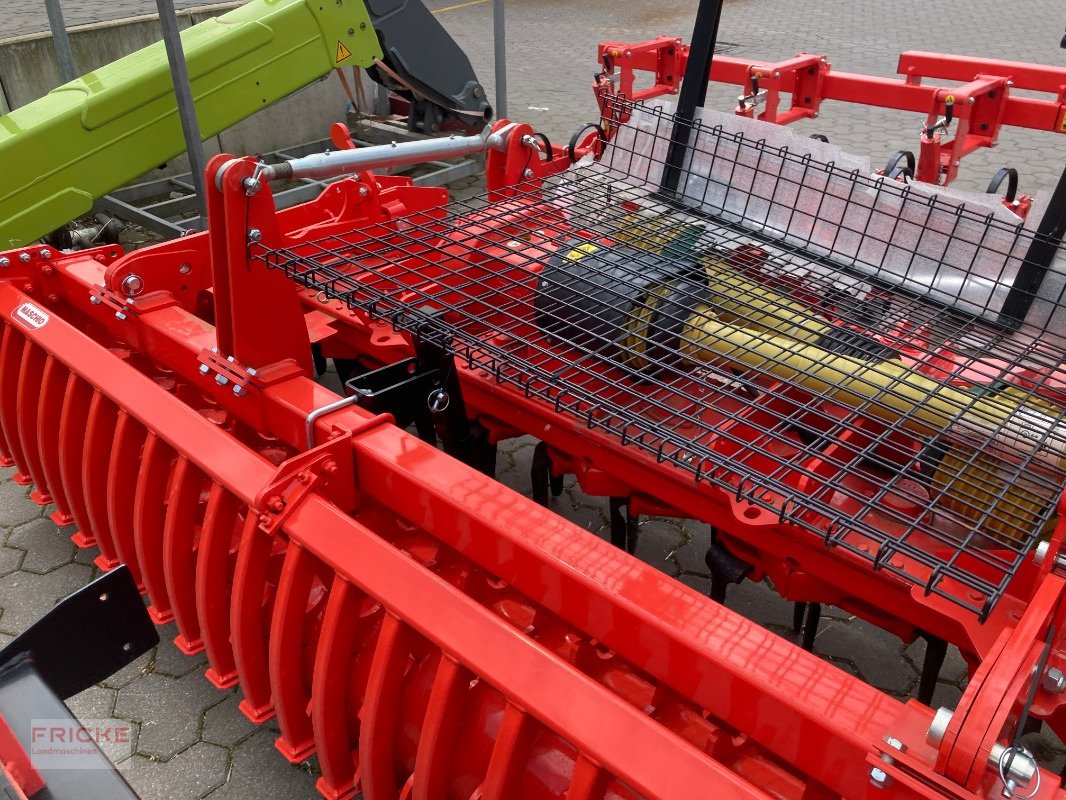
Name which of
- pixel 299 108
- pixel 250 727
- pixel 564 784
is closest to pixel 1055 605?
pixel 564 784

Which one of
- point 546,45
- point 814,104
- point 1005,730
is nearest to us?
point 1005,730

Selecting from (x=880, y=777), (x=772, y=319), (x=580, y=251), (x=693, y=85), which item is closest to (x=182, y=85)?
(x=693, y=85)

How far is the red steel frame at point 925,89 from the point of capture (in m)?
3.50

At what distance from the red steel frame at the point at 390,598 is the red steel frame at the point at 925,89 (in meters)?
1.64

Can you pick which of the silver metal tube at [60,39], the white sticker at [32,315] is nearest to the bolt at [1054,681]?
the white sticker at [32,315]

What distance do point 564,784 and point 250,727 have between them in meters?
1.10

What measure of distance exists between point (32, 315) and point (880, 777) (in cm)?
231

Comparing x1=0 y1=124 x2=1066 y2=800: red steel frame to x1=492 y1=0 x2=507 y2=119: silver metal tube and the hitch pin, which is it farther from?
x1=492 y1=0 x2=507 y2=119: silver metal tube

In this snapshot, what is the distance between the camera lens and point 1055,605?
1170 mm

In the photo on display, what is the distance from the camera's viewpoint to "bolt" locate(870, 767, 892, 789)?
1.07 m

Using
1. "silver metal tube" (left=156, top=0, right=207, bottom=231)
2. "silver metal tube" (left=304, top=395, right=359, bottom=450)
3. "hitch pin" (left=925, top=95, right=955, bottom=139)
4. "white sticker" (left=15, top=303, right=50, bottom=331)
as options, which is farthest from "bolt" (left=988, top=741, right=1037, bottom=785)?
"silver metal tube" (left=156, top=0, right=207, bottom=231)

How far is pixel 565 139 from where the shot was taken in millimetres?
7234

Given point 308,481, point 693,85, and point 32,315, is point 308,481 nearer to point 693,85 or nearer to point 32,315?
point 32,315

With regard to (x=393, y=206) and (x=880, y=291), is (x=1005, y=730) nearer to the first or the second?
(x=880, y=291)
